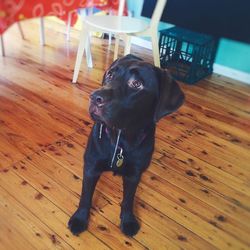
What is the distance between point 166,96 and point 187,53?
171 cm

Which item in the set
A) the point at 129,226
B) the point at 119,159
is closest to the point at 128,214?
the point at 129,226

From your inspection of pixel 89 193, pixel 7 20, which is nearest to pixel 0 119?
pixel 7 20

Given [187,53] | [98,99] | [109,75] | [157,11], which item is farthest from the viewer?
[187,53]

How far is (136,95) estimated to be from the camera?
89 centimetres

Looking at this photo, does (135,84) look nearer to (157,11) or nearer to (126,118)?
(126,118)

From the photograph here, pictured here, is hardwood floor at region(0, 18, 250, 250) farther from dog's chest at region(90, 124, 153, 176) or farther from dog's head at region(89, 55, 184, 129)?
dog's head at region(89, 55, 184, 129)

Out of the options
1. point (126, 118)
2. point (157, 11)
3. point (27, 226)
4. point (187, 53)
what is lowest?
point (27, 226)

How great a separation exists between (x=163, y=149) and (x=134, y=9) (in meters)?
1.97

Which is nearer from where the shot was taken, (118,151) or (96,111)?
(96,111)

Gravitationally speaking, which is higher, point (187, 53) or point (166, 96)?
point (166, 96)

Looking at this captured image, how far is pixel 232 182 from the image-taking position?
1.47 meters

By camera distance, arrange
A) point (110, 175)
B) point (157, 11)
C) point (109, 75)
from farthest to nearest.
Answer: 1. point (157, 11)
2. point (110, 175)
3. point (109, 75)

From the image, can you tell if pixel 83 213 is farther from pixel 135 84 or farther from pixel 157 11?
pixel 157 11

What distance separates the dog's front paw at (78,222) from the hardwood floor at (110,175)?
0.02 metres
